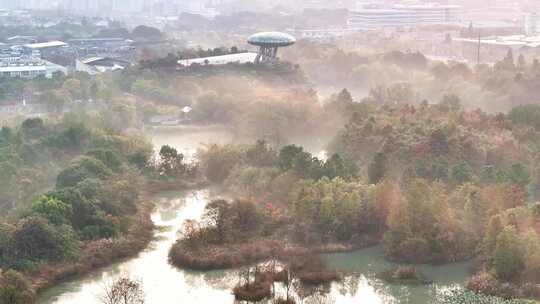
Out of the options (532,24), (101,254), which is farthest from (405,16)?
(101,254)

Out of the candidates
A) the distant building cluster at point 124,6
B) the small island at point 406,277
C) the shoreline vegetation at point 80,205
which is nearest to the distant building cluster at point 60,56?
the shoreline vegetation at point 80,205

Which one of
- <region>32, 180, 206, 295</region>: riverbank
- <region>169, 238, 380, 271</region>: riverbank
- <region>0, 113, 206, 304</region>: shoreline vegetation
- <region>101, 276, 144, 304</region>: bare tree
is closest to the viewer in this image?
<region>101, 276, 144, 304</region>: bare tree

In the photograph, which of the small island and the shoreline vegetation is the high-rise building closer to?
the shoreline vegetation

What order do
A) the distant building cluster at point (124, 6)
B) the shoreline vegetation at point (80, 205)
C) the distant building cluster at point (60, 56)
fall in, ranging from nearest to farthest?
the shoreline vegetation at point (80, 205), the distant building cluster at point (60, 56), the distant building cluster at point (124, 6)

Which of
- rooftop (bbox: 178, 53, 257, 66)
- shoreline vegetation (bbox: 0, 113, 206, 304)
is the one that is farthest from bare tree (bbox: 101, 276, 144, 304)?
rooftop (bbox: 178, 53, 257, 66)

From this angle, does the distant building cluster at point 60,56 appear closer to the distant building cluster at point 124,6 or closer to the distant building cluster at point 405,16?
the distant building cluster at point 405,16

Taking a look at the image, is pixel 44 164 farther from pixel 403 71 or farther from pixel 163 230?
pixel 403 71

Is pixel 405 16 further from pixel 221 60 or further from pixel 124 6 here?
pixel 124 6

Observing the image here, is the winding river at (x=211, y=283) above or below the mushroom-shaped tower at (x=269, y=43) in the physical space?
below

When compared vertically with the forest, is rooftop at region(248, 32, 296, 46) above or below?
above
